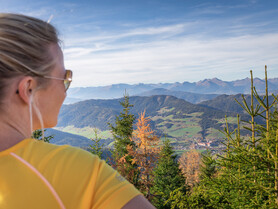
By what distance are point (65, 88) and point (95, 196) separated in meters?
0.58

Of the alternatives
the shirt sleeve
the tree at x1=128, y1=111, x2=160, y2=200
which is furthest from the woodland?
the shirt sleeve

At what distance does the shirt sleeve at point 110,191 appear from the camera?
30.3 inches

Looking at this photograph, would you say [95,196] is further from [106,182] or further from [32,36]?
[32,36]

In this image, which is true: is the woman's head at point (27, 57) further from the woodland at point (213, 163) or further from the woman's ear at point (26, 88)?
the woodland at point (213, 163)

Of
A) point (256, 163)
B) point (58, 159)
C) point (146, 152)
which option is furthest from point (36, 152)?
point (146, 152)

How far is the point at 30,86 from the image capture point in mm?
948

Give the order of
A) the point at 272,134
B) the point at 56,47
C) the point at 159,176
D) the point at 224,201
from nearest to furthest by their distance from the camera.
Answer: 1. the point at 56,47
2. the point at 272,134
3. the point at 224,201
4. the point at 159,176

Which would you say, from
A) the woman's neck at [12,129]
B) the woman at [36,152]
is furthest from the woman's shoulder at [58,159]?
the woman's neck at [12,129]

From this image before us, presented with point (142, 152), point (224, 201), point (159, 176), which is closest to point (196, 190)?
point (224, 201)

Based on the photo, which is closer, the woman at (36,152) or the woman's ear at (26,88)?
the woman at (36,152)

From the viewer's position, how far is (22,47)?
0.89 metres

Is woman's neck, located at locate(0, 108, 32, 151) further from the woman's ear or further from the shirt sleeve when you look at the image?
the shirt sleeve

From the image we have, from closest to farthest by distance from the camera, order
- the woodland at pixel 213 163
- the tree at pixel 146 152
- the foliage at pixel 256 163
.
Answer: the foliage at pixel 256 163 → the woodland at pixel 213 163 → the tree at pixel 146 152

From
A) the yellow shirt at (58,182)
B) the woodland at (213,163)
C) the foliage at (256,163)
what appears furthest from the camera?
the woodland at (213,163)
